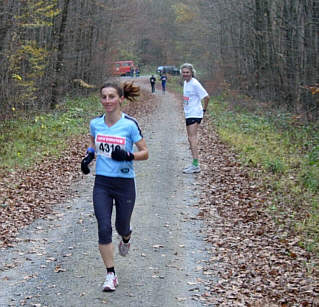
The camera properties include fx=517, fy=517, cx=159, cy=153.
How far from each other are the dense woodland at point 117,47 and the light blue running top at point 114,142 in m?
8.27

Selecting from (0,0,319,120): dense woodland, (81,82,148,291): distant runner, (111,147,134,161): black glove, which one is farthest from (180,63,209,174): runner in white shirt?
(111,147,134,161): black glove

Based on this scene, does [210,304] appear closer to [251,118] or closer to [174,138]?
[174,138]

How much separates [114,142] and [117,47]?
115ft

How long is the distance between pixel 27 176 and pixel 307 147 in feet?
27.6

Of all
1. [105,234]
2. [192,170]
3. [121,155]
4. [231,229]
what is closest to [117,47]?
[192,170]

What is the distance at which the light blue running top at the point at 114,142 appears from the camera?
5.69 m

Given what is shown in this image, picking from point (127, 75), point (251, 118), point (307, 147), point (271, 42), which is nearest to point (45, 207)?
point (307, 147)

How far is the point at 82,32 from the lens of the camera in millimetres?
31578

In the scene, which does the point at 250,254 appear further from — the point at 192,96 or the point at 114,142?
the point at 192,96

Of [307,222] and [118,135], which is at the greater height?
[118,135]

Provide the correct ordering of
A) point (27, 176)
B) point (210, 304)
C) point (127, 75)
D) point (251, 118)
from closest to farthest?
1. point (210, 304)
2. point (27, 176)
3. point (251, 118)
4. point (127, 75)

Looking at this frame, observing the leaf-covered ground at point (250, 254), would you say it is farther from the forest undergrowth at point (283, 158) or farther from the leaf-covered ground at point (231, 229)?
the forest undergrowth at point (283, 158)

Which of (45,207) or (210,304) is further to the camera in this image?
(45,207)

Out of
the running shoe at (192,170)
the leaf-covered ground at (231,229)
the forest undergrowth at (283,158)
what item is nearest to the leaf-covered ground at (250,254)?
the leaf-covered ground at (231,229)
